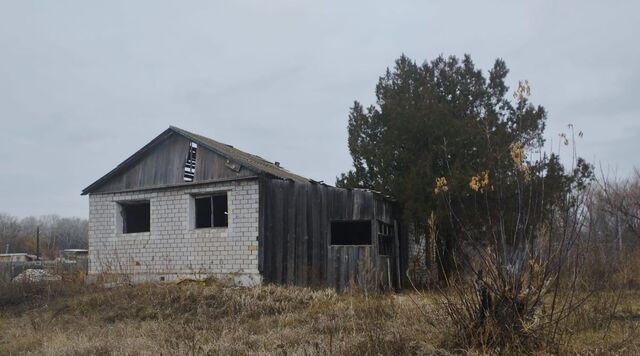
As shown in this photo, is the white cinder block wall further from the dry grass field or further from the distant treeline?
the distant treeline

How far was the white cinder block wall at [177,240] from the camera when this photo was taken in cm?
1528

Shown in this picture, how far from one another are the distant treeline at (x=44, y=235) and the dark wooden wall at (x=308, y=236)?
2095 centimetres

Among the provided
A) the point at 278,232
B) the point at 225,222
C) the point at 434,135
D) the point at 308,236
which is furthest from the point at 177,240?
the point at 434,135

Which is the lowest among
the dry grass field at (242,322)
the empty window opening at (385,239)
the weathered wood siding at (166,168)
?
the dry grass field at (242,322)

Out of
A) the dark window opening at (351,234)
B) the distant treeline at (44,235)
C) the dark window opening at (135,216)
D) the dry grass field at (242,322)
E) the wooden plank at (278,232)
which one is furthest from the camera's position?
the distant treeline at (44,235)

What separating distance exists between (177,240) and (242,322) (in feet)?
20.8

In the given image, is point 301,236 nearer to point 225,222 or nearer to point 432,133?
point 225,222

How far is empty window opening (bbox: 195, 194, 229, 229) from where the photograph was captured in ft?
54.5

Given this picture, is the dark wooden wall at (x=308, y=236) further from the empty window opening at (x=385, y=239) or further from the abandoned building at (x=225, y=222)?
the empty window opening at (x=385, y=239)

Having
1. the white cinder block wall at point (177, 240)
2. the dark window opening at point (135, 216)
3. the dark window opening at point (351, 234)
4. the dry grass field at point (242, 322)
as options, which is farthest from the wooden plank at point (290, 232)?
the dark window opening at point (135, 216)

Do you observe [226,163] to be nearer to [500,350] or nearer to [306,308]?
[306,308]

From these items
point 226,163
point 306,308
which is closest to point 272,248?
point 226,163

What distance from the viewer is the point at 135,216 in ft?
61.3

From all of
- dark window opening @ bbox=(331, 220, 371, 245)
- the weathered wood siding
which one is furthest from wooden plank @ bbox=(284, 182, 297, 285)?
dark window opening @ bbox=(331, 220, 371, 245)
